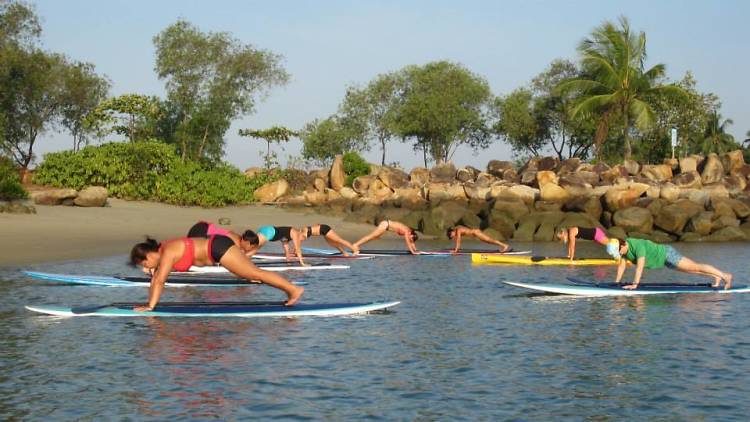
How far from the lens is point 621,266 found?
59.1 ft

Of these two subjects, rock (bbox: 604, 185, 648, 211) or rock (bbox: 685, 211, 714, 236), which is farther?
rock (bbox: 604, 185, 648, 211)

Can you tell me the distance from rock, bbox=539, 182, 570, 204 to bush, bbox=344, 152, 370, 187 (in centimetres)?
1148

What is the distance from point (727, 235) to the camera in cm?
3894

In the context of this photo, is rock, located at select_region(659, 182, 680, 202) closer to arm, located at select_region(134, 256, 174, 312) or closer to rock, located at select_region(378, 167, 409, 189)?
rock, located at select_region(378, 167, 409, 189)

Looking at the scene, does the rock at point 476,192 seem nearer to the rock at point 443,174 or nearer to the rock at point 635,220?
the rock at point 443,174

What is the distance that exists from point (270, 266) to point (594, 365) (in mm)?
12134

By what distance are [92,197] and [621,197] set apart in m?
22.1

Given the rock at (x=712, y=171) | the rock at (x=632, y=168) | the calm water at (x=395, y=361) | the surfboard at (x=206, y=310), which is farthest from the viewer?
the rock at (x=632, y=168)

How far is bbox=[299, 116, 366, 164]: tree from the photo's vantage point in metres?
66.8

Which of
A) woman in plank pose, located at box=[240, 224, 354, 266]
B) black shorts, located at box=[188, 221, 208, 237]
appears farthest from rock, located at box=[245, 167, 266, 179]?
black shorts, located at box=[188, 221, 208, 237]

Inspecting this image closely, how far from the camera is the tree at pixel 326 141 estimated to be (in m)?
66.8

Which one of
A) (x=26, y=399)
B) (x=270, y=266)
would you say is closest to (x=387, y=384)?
(x=26, y=399)

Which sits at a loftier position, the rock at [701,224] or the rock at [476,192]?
the rock at [476,192]

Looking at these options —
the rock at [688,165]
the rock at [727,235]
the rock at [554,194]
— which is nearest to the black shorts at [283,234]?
the rock at [727,235]
